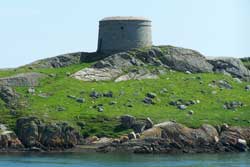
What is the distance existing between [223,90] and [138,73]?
1099cm

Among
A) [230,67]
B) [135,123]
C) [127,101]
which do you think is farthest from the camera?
[230,67]

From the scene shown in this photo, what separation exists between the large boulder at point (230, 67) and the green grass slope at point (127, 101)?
263cm

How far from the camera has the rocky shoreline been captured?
90.9m

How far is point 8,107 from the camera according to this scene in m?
99.1

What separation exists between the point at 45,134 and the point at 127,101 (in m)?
14.1

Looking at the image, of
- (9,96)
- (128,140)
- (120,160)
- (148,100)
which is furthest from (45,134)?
(148,100)

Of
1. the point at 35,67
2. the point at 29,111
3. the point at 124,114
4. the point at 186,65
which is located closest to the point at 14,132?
the point at 29,111

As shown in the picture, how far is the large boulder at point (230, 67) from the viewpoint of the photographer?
388ft

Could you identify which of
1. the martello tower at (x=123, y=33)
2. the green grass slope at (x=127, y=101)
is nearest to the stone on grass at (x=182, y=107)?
the green grass slope at (x=127, y=101)

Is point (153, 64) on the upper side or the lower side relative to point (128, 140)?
upper

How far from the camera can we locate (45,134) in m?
92.3

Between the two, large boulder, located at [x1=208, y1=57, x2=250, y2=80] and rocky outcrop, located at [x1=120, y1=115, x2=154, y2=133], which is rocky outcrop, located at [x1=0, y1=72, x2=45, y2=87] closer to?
rocky outcrop, located at [x1=120, y1=115, x2=154, y2=133]

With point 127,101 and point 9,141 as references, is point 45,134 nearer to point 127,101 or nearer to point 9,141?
point 9,141

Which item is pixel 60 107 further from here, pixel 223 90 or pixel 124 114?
pixel 223 90
